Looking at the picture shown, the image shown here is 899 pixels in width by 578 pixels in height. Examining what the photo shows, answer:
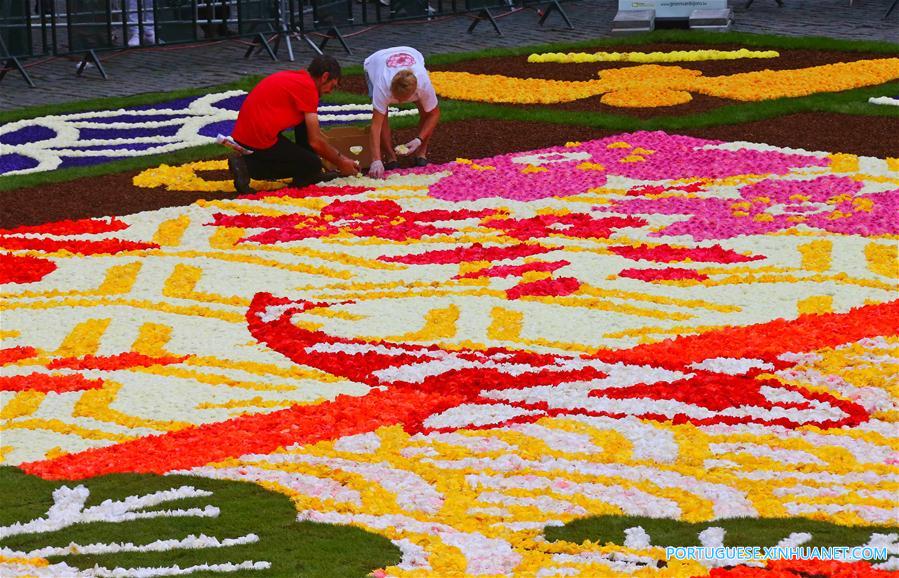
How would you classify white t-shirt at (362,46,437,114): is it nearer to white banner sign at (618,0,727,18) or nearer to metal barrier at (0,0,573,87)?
metal barrier at (0,0,573,87)

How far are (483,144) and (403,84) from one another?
1.42m

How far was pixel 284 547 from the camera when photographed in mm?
5301

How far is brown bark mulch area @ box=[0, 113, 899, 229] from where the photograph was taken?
1092cm

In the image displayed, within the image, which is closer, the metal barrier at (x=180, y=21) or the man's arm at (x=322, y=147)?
the man's arm at (x=322, y=147)

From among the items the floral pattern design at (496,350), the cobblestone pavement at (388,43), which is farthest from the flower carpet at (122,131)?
the floral pattern design at (496,350)

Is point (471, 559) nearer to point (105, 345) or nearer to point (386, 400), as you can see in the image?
point (386, 400)

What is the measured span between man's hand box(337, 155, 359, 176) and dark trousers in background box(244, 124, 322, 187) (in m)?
0.15

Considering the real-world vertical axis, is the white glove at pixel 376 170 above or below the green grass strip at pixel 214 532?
above

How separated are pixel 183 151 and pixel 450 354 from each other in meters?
5.67

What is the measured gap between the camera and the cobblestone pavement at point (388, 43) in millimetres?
16219

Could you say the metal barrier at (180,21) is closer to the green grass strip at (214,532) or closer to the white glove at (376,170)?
the white glove at (376,170)

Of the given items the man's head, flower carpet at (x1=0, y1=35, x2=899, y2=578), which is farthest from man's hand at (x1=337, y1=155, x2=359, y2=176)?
the man's head

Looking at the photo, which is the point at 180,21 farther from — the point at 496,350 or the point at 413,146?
the point at 496,350

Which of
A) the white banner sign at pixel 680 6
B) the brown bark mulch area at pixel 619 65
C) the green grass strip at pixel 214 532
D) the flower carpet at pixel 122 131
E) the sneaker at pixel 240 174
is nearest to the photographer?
the green grass strip at pixel 214 532
